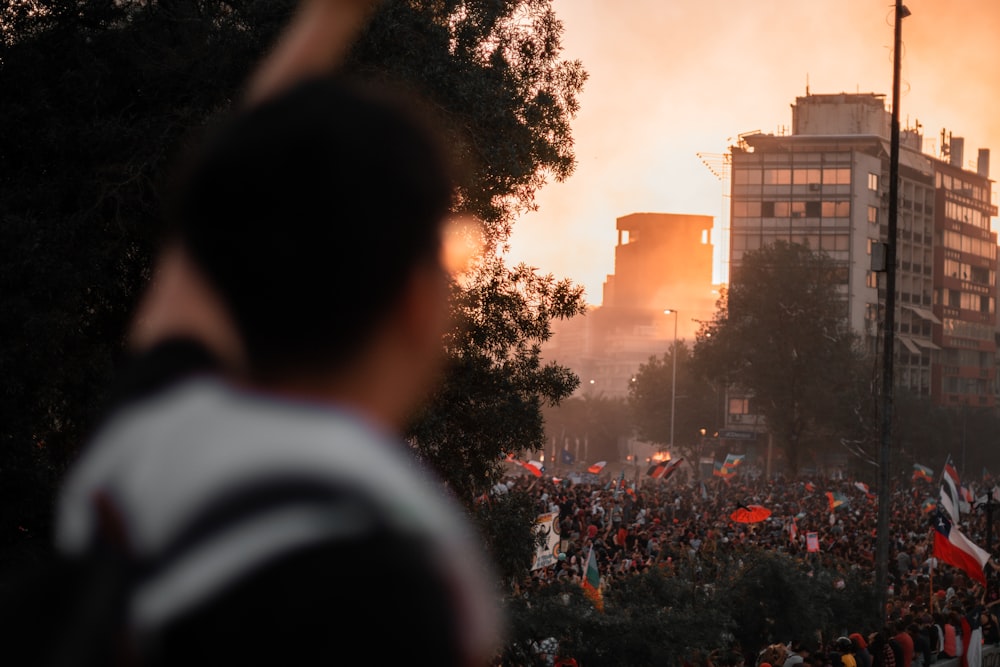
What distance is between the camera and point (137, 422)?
3.29 ft

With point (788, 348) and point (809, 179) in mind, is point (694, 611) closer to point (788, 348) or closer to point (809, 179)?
point (788, 348)

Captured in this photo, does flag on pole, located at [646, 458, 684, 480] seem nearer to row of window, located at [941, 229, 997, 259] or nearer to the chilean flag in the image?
the chilean flag

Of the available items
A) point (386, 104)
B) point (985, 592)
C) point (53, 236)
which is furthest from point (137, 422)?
point (985, 592)

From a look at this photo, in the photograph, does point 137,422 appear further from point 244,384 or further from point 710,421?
point 710,421

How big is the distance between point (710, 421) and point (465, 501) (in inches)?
3197

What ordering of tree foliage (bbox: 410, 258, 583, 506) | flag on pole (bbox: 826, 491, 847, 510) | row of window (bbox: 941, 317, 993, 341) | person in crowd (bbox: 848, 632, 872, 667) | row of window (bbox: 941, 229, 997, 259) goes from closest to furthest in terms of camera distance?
person in crowd (bbox: 848, 632, 872, 667)
tree foliage (bbox: 410, 258, 583, 506)
flag on pole (bbox: 826, 491, 847, 510)
row of window (bbox: 941, 229, 997, 259)
row of window (bbox: 941, 317, 993, 341)

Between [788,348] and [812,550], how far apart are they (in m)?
51.3

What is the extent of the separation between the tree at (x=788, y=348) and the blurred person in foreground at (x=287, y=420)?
77429 mm

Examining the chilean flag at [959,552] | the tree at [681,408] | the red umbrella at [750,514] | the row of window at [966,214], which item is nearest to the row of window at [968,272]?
the row of window at [966,214]

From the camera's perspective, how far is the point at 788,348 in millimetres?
77875

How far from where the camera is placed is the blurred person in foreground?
883 millimetres

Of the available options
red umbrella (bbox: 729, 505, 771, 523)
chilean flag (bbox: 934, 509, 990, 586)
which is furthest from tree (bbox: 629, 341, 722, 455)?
chilean flag (bbox: 934, 509, 990, 586)

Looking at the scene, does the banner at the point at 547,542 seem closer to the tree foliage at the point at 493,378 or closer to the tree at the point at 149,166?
the tree foliage at the point at 493,378

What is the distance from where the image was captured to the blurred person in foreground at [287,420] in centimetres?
88
